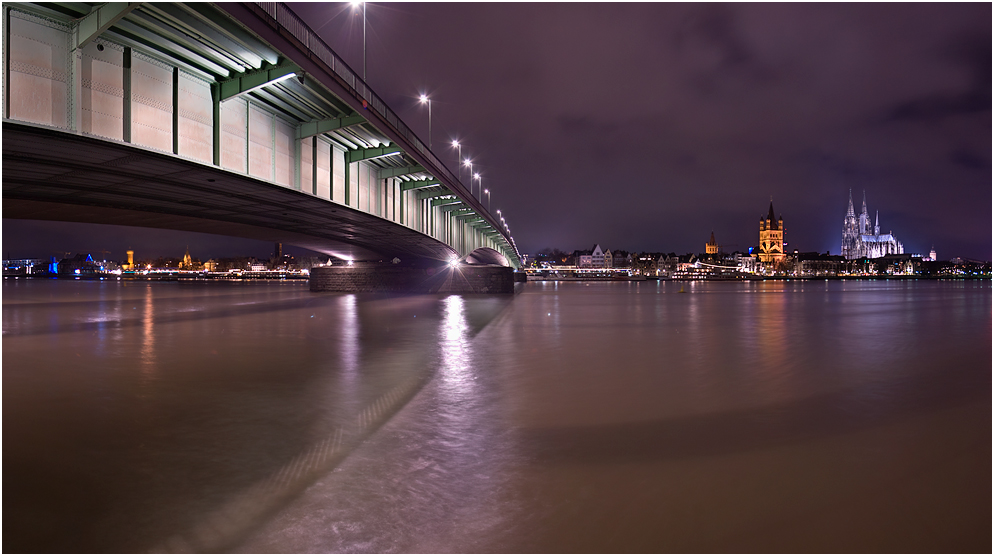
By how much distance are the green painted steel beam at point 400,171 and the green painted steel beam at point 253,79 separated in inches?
474

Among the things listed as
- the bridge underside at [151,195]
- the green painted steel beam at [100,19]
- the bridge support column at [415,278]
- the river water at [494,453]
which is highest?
the green painted steel beam at [100,19]

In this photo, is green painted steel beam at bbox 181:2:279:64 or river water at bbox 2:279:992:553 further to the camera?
green painted steel beam at bbox 181:2:279:64

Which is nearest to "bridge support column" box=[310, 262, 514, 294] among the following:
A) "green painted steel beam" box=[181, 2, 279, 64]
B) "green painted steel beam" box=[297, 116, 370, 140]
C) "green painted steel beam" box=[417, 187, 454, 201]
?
"green painted steel beam" box=[417, 187, 454, 201]

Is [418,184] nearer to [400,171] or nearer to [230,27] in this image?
[400,171]

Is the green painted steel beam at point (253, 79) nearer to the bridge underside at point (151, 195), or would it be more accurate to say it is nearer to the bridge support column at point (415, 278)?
the bridge underside at point (151, 195)

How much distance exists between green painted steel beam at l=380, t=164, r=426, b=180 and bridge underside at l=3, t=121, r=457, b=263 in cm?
239

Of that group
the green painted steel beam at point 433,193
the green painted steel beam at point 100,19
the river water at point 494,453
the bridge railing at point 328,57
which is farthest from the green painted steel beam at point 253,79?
the green painted steel beam at point 433,193

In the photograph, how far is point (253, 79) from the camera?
1432 cm

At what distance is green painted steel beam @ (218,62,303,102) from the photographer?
14031 millimetres

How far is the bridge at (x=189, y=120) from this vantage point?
10.9 meters

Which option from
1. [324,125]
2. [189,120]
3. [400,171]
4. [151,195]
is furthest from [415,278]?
[189,120]

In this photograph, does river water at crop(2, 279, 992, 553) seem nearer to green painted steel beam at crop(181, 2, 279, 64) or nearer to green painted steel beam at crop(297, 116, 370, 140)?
green painted steel beam at crop(181, 2, 279, 64)

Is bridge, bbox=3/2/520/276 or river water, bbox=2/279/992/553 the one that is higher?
bridge, bbox=3/2/520/276

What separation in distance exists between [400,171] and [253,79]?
488 inches
